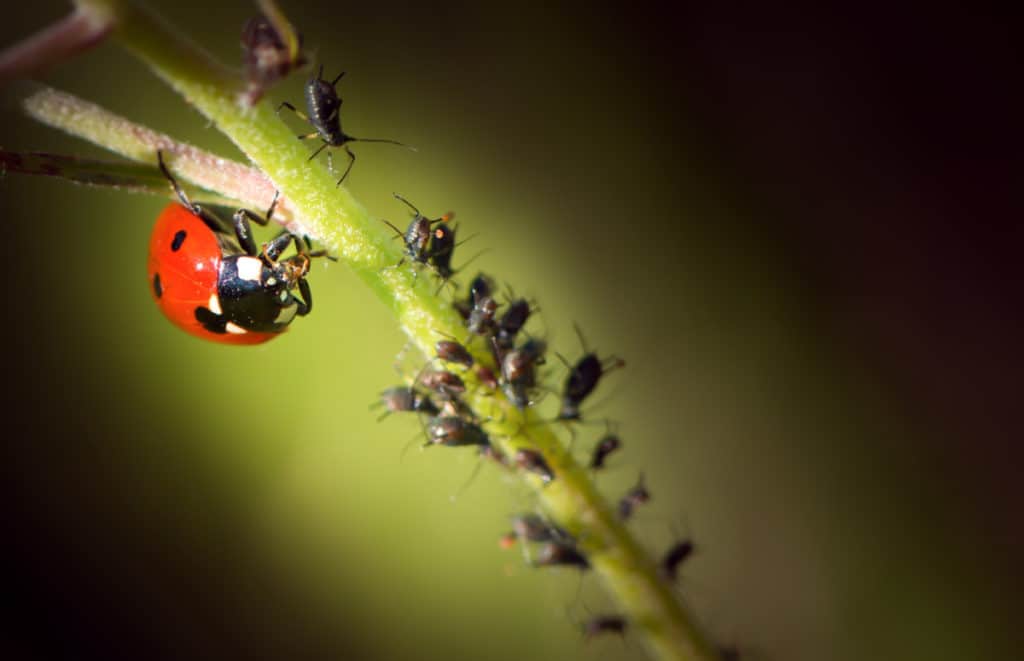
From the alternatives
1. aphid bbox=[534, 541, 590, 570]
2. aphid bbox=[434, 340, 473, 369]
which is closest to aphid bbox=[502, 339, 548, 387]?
aphid bbox=[434, 340, 473, 369]

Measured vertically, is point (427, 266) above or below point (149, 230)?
below

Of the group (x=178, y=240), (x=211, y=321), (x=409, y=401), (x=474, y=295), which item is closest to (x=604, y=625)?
(x=409, y=401)

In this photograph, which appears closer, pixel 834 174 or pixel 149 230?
pixel 149 230

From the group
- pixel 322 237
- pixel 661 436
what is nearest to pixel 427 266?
pixel 322 237

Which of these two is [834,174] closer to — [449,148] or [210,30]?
[449,148]

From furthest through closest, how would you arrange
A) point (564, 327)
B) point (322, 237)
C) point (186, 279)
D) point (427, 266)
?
point (564, 327) < point (186, 279) < point (427, 266) < point (322, 237)

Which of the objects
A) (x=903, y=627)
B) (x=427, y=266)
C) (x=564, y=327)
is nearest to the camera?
(x=427, y=266)

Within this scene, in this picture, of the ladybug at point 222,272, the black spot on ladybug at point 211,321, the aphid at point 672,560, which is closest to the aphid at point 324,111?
the ladybug at point 222,272

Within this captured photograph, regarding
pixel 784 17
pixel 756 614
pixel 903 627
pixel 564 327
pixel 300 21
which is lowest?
pixel 903 627
